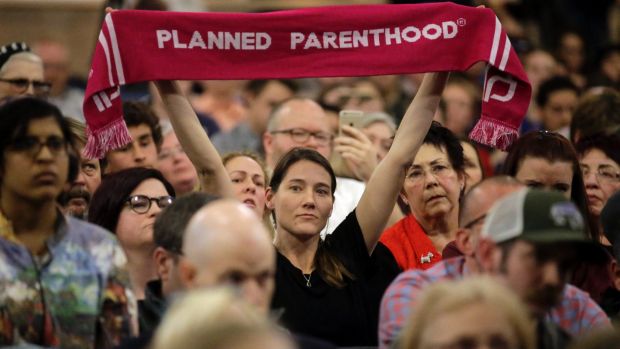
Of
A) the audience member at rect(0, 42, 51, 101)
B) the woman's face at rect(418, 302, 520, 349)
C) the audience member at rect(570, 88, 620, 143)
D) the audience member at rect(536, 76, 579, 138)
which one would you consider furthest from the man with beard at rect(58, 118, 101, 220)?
the audience member at rect(536, 76, 579, 138)

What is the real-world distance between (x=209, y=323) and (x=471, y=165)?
12.9ft

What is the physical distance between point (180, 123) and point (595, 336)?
2452 mm

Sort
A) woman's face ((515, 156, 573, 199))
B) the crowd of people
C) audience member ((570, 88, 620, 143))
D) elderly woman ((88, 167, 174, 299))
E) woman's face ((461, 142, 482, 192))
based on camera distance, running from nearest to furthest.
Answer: the crowd of people, elderly woman ((88, 167, 174, 299)), woman's face ((515, 156, 573, 199)), woman's face ((461, 142, 482, 192)), audience member ((570, 88, 620, 143))

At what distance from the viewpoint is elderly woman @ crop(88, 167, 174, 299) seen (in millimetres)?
6191

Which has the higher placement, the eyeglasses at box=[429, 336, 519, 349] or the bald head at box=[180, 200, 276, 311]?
the bald head at box=[180, 200, 276, 311]

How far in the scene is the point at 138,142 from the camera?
297 inches

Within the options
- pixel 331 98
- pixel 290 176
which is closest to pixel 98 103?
pixel 290 176

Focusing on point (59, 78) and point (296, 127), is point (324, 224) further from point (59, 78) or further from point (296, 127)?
point (59, 78)

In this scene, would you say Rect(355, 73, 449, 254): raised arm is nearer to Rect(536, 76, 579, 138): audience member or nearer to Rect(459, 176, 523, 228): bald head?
Rect(459, 176, 523, 228): bald head

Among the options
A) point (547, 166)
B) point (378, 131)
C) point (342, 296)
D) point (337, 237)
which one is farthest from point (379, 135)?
point (342, 296)

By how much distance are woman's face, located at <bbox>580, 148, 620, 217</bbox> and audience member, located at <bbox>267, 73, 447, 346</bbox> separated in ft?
4.12

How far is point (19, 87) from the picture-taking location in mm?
7629

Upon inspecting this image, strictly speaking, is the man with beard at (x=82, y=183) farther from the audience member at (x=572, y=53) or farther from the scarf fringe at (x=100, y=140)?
the audience member at (x=572, y=53)

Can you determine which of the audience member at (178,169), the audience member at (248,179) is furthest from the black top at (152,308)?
the audience member at (178,169)
